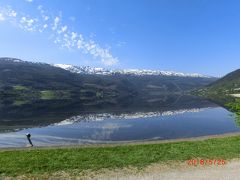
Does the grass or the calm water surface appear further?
the calm water surface

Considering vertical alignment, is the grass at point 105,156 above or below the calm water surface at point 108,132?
above

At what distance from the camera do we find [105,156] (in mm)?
33219

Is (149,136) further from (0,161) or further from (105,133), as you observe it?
(0,161)

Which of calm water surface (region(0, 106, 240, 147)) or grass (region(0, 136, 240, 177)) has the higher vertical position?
grass (region(0, 136, 240, 177))

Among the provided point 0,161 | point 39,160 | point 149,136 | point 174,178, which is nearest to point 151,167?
point 174,178

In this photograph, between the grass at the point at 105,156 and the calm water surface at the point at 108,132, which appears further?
the calm water surface at the point at 108,132

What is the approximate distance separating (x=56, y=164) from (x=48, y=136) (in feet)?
148

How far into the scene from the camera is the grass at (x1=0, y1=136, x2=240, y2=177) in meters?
29.3

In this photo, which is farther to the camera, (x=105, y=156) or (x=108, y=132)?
(x=108, y=132)

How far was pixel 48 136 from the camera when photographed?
74.2m

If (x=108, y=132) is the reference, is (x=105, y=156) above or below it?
above

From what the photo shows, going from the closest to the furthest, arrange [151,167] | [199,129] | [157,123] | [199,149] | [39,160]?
1. [151,167]
2. [39,160]
3. [199,149]
4. [199,129]
5. [157,123]

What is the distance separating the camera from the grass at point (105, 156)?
2927cm

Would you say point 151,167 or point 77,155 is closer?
point 151,167
